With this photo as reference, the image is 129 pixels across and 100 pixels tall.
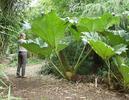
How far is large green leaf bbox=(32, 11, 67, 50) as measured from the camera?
6.17 metres

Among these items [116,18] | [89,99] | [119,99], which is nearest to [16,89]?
[89,99]

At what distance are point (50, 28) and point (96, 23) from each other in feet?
2.94

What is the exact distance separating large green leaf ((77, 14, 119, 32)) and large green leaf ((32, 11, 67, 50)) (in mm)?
374

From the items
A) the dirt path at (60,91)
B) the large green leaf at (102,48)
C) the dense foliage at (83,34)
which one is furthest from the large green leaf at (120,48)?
the dirt path at (60,91)

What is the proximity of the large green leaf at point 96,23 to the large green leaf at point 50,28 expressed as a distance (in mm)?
374

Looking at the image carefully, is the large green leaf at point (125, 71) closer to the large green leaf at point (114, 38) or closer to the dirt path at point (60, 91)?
the dirt path at point (60, 91)

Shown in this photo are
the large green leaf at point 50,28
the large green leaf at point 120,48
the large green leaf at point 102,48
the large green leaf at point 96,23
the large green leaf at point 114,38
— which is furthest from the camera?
the large green leaf at point 114,38

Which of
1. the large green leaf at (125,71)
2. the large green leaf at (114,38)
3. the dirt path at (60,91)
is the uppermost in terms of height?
the large green leaf at (114,38)

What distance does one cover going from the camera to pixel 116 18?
6.52 meters

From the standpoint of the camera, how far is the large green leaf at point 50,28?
20.3 feet

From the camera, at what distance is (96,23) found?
6438 mm

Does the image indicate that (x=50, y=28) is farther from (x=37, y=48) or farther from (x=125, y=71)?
(x=125, y=71)

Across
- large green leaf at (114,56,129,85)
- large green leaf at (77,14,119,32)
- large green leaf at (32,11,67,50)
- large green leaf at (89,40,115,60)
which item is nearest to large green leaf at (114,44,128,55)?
large green leaf at (89,40,115,60)

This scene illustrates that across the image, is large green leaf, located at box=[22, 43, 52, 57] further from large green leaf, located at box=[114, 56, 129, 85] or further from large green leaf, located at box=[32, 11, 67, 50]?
large green leaf, located at box=[114, 56, 129, 85]
